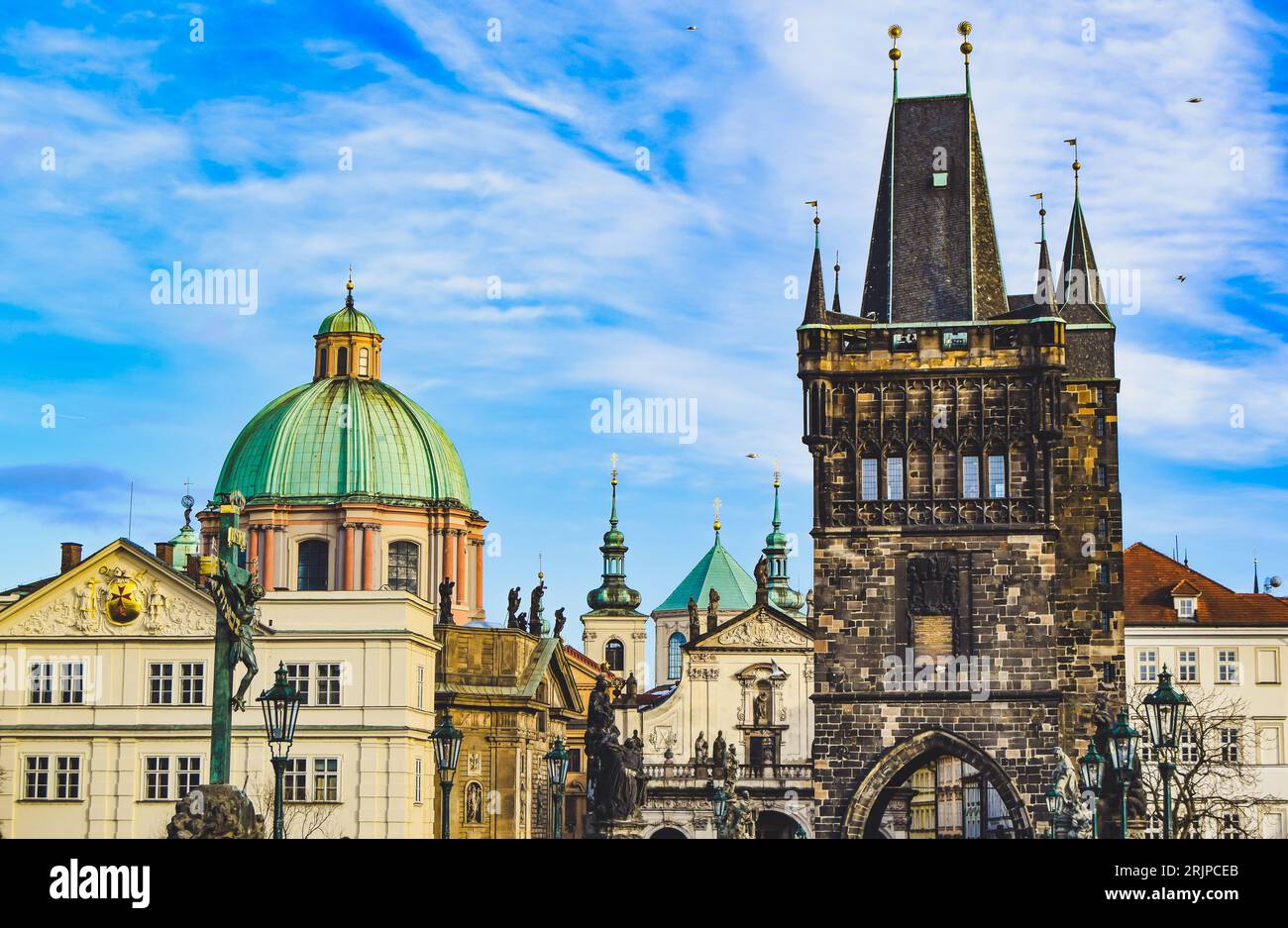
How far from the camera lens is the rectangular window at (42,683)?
6800cm

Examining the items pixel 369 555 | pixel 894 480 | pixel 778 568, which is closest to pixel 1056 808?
pixel 894 480

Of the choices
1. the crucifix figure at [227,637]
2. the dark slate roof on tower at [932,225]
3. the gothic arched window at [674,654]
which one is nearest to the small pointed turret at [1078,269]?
the dark slate roof on tower at [932,225]

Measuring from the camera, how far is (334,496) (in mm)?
89500

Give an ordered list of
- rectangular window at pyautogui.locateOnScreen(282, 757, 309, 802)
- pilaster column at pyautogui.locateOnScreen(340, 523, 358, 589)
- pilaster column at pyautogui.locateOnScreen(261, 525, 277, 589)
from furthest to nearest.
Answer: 1. pilaster column at pyautogui.locateOnScreen(261, 525, 277, 589)
2. pilaster column at pyautogui.locateOnScreen(340, 523, 358, 589)
3. rectangular window at pyautogui.locateOnScreen(282, 757, 309, 802)

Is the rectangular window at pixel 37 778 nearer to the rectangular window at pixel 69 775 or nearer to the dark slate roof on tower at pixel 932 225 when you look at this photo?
the rectangular window at pixel 69 775

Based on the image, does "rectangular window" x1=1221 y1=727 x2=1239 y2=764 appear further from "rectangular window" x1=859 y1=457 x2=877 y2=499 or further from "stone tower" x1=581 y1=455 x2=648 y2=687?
"stone tower" x1=581 y1=455 x2=648 y2=687

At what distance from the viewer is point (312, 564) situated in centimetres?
8956

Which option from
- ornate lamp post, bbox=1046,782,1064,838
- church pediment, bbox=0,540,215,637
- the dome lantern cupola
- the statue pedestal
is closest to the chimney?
church pediment, bbox=0,540,215,637

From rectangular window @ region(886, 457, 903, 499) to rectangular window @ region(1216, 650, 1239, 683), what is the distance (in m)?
20.1

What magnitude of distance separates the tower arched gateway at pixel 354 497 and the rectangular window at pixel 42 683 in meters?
18.7

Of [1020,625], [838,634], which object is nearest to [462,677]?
[838,634]

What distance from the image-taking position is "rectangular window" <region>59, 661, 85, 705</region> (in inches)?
2677

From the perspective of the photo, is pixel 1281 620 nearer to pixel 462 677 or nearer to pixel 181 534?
pixel 462 677

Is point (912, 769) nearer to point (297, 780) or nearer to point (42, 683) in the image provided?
point (297, 780)
